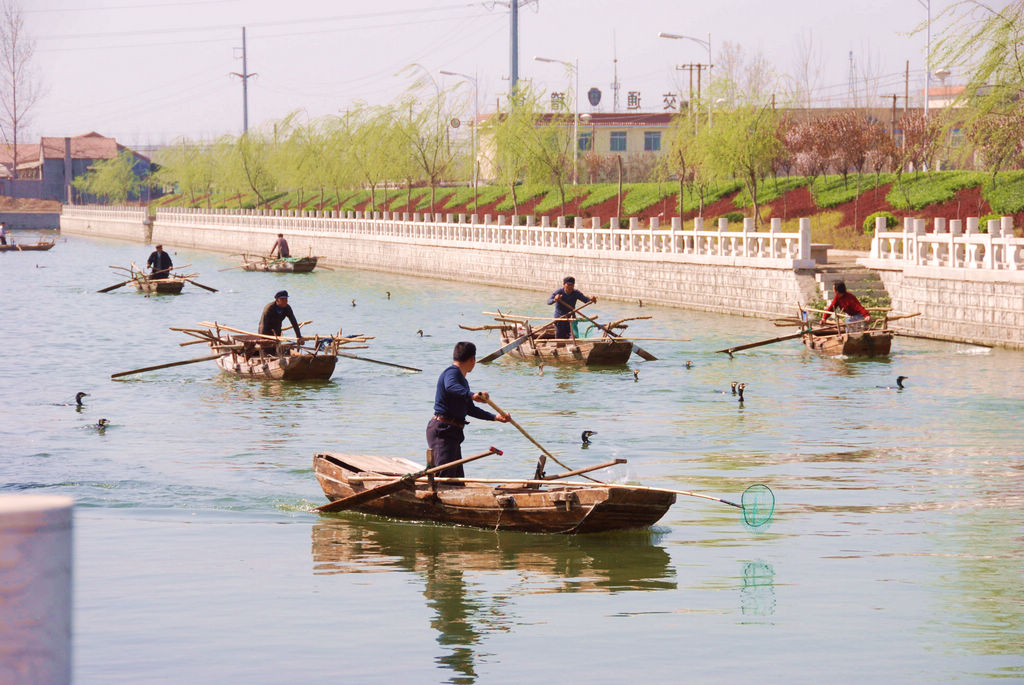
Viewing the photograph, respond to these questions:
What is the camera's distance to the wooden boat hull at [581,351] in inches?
1042

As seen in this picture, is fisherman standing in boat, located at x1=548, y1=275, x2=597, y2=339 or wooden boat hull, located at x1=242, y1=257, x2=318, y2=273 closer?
fisherman standing in boat, located at x1=548, y1=275, x2=597, y2=339

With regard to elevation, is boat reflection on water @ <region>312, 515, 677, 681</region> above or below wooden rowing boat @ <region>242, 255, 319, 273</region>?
below

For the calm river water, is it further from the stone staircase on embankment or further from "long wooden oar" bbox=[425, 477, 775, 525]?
the stone staircase on embankment

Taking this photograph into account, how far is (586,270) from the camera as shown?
1861 inches

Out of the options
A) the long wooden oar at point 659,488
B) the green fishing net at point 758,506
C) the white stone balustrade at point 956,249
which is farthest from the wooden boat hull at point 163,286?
the green fishing net at point 758,506

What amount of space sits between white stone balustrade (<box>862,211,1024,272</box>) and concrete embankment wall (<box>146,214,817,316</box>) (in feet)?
7.60

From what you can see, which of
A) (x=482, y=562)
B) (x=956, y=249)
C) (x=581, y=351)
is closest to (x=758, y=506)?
(x=482, y=562)

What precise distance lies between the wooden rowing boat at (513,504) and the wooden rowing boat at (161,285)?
36.7 metres

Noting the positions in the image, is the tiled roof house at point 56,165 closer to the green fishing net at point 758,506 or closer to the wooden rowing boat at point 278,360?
the wooden rowing boat at point 278,360

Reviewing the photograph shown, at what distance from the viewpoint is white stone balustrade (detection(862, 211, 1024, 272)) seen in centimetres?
2730

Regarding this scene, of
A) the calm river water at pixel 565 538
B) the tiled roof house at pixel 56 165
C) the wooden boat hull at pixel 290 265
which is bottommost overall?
the calm river water at pixel 565 538

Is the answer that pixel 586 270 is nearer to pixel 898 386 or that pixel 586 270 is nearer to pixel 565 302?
pixel 565 302

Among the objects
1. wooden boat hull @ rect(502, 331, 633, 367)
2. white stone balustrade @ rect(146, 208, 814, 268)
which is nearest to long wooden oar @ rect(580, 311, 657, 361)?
wooden boat hull @ rect(502, 331, 633, 367)

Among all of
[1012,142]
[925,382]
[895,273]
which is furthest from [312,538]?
[895,273]
